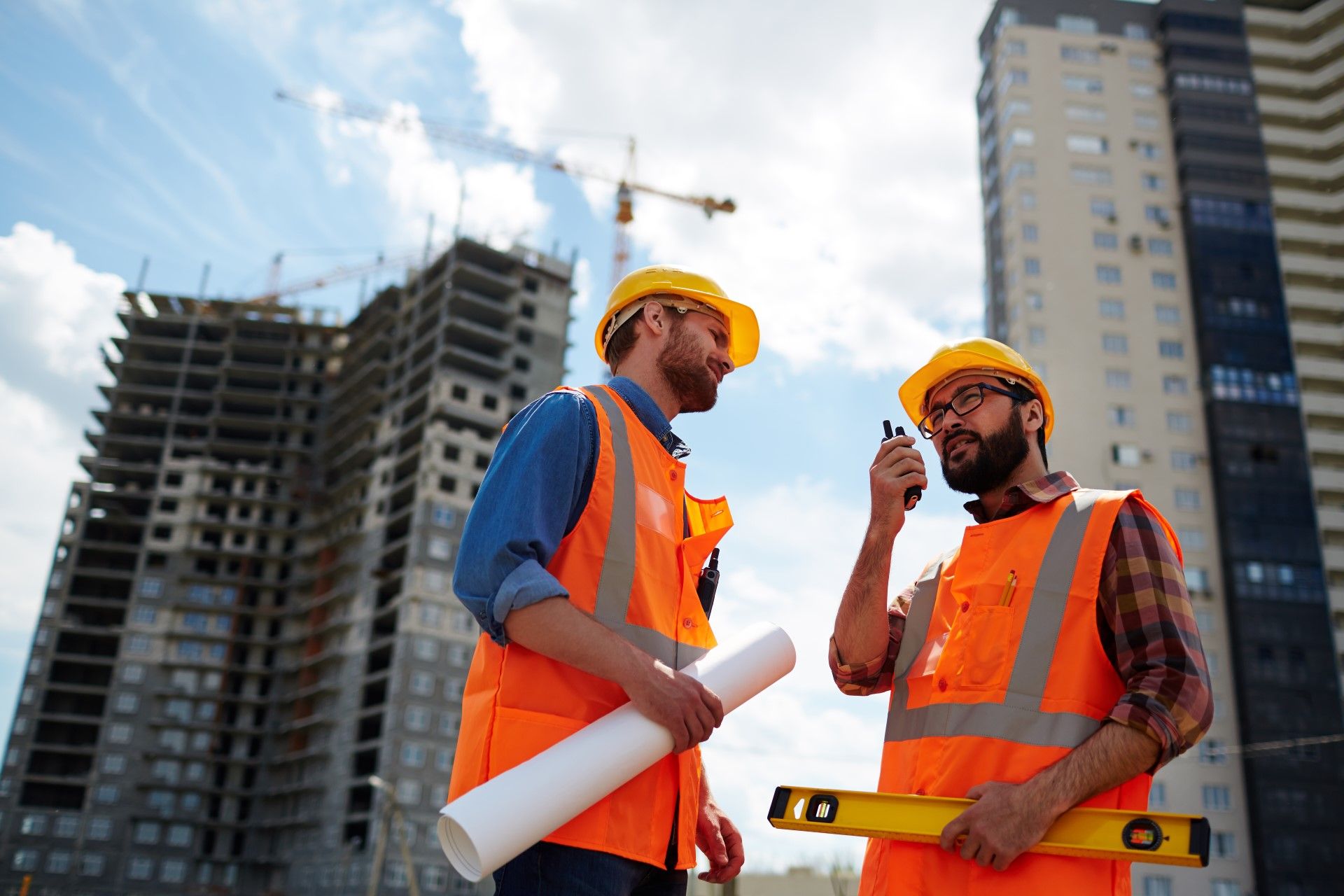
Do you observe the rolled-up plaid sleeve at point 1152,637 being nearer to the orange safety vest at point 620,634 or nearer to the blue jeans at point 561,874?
A: the orange safety vest at point 620,634

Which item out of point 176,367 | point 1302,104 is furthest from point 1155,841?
point 176,367

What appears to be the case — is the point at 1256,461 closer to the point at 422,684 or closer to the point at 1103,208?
the point at 1103,208

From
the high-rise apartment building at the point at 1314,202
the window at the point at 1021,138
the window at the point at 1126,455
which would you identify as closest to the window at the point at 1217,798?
the high-rise apartment building at the point at 1314,202

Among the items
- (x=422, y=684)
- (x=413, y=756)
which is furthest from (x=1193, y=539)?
(x=413, y=756)

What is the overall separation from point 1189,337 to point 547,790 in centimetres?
7638

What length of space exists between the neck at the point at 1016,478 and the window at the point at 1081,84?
80.3 metres

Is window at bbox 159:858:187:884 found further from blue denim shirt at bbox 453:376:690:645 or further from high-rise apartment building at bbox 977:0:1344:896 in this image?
blue denim shirt at bbox 453:376:690:645

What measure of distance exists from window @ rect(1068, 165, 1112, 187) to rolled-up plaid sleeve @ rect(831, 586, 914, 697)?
76.3 metres

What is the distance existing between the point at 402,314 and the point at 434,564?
2579 centimetres

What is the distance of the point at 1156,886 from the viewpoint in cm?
5734

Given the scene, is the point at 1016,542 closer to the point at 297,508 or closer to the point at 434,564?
the point at 434,564

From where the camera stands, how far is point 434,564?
77562 mm

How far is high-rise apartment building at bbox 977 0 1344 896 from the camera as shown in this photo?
60.2m

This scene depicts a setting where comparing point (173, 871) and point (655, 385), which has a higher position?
point (173, 871)
